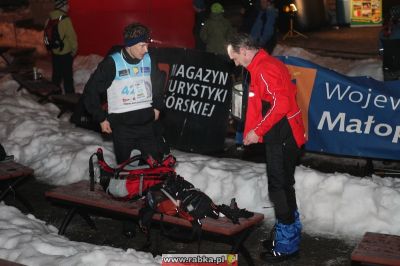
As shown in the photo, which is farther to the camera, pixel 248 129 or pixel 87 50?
pixel 87 50

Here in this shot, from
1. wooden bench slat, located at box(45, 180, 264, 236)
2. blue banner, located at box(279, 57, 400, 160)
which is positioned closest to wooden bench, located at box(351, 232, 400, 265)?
wooden bench slat, located at box(45, 180, 264, 236)

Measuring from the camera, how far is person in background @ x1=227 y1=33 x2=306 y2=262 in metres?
6.47

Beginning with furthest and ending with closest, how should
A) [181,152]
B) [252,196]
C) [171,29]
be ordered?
[171,29] → [181,152] → [252,196]

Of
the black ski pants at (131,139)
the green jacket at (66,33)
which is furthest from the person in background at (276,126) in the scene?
the green jacket at (66,33)

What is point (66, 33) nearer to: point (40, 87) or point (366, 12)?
point (40, 87)

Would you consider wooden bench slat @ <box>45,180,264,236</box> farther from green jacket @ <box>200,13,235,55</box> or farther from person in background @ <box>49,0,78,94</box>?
green jacket @ <box>200,13,235,55</box>

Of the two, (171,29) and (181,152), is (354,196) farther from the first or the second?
(171,29)

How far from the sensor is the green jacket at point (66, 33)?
1323 centimetres

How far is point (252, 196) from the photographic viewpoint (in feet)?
27.5

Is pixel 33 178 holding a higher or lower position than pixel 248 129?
lower

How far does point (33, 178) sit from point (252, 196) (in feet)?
11.2

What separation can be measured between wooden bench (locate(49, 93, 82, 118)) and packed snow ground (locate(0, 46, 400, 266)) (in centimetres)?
41

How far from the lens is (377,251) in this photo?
580cm

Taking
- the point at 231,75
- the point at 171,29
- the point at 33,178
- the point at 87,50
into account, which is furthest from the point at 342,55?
the point at 33,178
